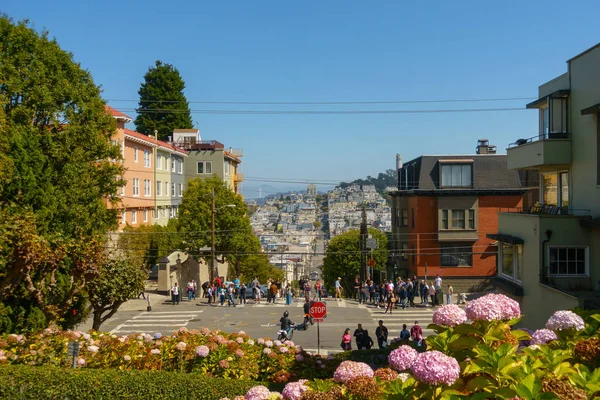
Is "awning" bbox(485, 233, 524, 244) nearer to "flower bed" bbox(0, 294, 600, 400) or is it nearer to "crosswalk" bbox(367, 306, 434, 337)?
"crosswalk" bbox(367, 306, 434, 337)

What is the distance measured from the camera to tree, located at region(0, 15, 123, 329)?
1719cm

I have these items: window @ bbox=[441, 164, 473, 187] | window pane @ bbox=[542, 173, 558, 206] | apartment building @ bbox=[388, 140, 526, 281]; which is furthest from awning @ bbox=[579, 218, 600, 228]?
window @ bbox=[441, 164, 473, 187]

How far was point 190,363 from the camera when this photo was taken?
13023 mm

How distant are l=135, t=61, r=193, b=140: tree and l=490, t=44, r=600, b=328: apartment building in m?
62.7

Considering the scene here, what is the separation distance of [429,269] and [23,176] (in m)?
30.6

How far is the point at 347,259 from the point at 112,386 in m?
48.0

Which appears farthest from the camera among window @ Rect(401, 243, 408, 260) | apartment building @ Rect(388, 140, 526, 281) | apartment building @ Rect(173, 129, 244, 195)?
apartment building @ Rect(173, 129, 244, 195)

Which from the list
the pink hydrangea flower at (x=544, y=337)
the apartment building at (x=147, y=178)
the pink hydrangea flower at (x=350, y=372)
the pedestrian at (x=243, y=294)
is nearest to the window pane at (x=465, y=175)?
the pedestrian at (x=243, y=294)

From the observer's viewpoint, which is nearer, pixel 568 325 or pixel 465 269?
pixel 568 325

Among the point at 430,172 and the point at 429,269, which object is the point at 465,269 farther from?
the point at 430,172

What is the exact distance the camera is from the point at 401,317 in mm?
30125

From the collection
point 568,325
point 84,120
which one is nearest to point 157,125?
point 84,120

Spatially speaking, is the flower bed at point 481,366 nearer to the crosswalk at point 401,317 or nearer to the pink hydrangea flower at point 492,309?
the pink hydrangea flower at point 492,309

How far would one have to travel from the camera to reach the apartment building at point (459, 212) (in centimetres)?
4172
